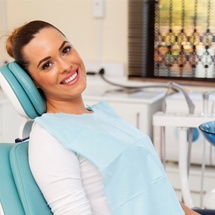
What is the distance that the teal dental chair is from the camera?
116cm

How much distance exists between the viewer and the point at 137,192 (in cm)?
126

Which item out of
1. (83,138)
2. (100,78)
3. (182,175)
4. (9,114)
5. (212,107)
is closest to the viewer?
(83,138)

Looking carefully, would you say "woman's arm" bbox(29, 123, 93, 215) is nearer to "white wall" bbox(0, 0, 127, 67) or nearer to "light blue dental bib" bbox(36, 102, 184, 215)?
"light blue dental bib" bbox(36, 102, 184, 215)

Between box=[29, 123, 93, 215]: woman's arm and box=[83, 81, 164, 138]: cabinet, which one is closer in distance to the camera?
box=[29, 123, 93, 215]: woman's arm

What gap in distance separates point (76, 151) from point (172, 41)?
2042mm

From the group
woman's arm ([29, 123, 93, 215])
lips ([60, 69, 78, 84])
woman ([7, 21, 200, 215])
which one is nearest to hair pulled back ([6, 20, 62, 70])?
woman ([7, 21, 200, 215])

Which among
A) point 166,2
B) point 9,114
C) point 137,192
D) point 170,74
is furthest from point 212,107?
point 137,192

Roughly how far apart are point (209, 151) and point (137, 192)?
154 cm

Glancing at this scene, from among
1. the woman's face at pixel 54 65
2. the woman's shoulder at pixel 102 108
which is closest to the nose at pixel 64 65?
the woman's face at pixel 54 65

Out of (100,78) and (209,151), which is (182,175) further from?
(100,78)

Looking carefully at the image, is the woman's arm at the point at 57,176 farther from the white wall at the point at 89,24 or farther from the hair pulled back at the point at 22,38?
the white wall at the point at 89,24

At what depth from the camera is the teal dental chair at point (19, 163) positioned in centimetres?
116

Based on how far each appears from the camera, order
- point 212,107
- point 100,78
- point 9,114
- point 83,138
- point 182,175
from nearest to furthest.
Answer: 1. point 83,138
2. point 182,175
3. point 212,107
4. point 9,114
5. point 100,78

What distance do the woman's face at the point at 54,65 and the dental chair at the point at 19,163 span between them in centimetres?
4
